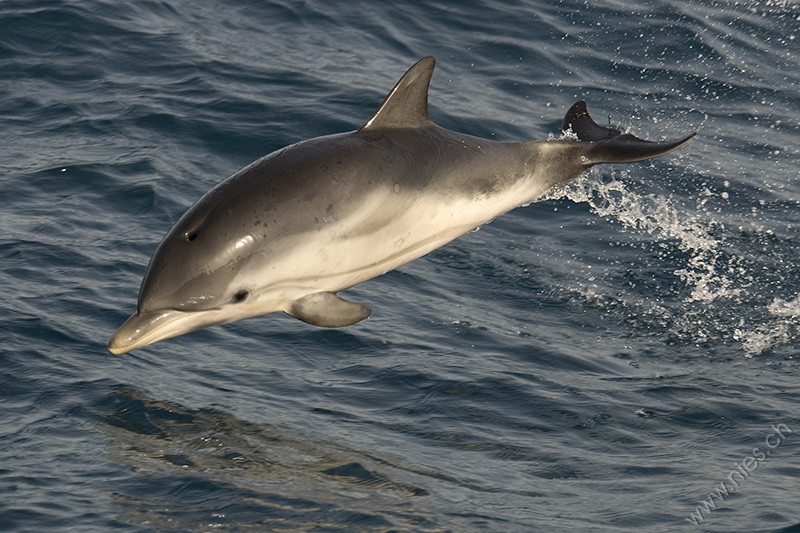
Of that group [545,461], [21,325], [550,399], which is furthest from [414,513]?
[21,325]

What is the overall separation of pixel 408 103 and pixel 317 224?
3.61 ft

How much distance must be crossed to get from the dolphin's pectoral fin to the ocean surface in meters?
0.91

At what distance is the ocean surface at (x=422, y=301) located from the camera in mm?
6562

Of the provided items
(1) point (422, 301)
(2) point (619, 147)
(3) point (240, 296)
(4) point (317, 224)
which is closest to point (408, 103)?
(4) point (317, 224)

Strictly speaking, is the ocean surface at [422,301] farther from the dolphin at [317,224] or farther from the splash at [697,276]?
the dolphin at [317,224]

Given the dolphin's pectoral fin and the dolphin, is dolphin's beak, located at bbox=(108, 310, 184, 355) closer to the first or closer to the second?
the dolphin

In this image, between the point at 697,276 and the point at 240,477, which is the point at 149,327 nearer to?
the point at 240,477

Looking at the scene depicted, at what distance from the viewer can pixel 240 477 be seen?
6.47 meters

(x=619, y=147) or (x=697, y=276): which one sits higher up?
(x=619, y=147)

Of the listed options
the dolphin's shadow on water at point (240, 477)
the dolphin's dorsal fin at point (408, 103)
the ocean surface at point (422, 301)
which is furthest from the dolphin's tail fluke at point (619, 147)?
the dolphin's shadow on water at point (240, 477)

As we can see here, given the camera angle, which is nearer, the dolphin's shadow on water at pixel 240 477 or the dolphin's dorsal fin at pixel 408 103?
the dolphin's shadow on water at pixel 240 477

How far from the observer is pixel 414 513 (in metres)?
6.23

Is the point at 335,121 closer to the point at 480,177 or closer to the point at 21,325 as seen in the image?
the point at 21,325

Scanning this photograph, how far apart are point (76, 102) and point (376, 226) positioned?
801cm
